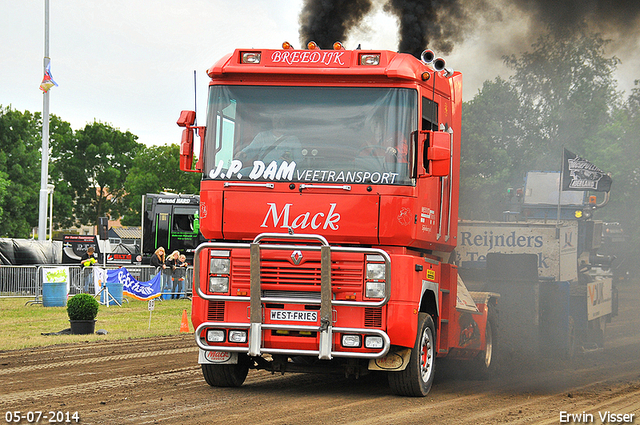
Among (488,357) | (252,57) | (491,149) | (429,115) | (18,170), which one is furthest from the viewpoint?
(18,170)

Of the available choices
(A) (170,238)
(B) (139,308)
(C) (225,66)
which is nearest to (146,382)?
(C) (225,66)

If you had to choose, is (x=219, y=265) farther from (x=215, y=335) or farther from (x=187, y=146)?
(x=187, y=146)

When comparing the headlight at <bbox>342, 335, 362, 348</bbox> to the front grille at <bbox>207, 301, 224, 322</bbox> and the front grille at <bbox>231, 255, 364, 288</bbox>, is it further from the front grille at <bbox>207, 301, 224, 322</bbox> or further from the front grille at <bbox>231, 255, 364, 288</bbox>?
the front grille at <bbox>207, 301, 224, 322</bbox>

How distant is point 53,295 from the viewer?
23594mm

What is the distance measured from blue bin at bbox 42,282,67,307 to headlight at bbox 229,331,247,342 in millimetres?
16025

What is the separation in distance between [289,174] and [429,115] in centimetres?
172

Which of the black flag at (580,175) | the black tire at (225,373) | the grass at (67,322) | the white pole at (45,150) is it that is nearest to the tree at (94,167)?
the white pole at (45,150)

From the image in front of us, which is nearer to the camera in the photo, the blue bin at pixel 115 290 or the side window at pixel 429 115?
the side window at pixel 429 115

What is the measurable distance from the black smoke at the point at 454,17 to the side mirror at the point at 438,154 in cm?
587

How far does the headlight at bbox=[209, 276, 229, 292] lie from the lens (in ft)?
29.0

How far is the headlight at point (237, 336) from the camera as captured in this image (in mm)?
8852

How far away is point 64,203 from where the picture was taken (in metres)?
70.4

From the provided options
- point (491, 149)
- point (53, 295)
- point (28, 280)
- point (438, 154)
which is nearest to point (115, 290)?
point (53, 295)

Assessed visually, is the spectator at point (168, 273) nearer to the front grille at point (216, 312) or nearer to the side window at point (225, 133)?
the front grille at point (216, 312)
